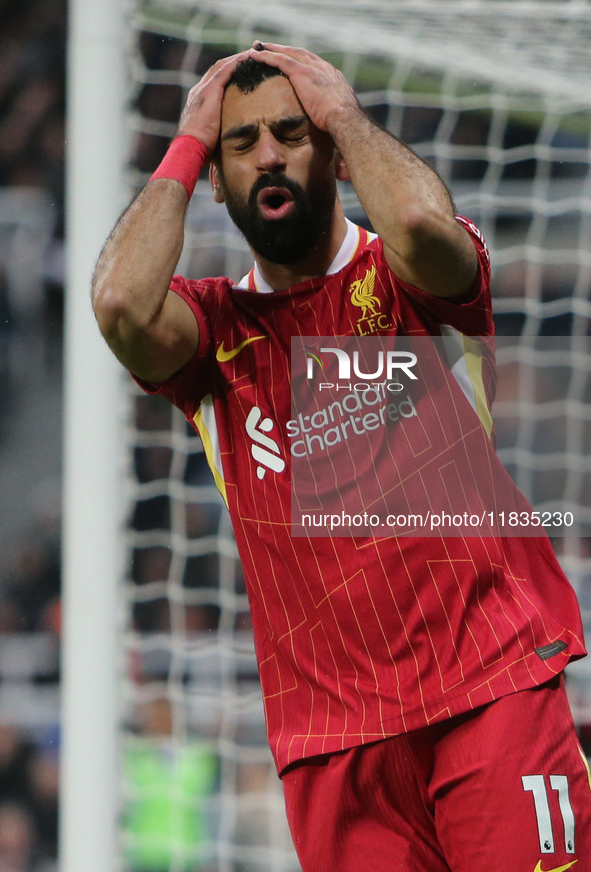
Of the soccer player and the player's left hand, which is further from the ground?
the player's left hand

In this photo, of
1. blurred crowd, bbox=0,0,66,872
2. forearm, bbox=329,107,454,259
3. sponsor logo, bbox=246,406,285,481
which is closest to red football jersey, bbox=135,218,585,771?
sponsor logo, bbox=246,406,285,481

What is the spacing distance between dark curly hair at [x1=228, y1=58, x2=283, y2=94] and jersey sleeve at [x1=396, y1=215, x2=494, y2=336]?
0.33 meters

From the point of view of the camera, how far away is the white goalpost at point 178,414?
1729 millimetres

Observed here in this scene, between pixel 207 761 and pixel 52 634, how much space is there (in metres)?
0.94

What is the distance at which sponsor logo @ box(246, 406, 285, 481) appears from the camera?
1.31 meters

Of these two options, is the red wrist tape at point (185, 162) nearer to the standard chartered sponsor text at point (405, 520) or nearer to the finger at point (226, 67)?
the finger at point (226, 67)

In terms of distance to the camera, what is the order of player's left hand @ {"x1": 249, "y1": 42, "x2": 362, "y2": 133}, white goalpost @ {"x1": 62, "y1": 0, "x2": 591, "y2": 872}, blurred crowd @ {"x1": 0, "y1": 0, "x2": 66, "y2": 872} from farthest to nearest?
blurred crowd @ {"x1": 0, "y1": 0, "x2": 66, "y2": 872} < white goalpost @ {"x1": 62, "y1": 0, "x2": 591, "y2": 872} < player's left hand @ {"x1": 249, "y1": 42, "x2": 362, "y2": 133}

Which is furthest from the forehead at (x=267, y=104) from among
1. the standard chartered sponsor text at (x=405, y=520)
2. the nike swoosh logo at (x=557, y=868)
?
the nike swoosh logo at (x=557, y=868)

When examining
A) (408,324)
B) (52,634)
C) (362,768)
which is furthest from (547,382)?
(52,634)

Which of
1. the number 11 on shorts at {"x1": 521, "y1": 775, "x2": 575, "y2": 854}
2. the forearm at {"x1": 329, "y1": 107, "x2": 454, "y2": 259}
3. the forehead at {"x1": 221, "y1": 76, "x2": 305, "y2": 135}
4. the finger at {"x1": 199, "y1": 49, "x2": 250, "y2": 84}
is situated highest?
the finger at {"x1": 199, "y1": 49, "x2": 250, "y2": 84}

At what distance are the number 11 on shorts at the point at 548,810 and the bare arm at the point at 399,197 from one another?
2.02 ft

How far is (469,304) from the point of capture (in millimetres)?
1236

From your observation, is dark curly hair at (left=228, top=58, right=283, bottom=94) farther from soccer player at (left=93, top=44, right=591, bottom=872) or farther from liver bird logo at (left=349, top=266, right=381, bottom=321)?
liver bird logo at (left=349, top=266, right=381, bottom=321)

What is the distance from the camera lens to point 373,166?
1.22m
